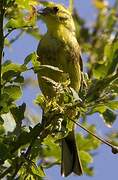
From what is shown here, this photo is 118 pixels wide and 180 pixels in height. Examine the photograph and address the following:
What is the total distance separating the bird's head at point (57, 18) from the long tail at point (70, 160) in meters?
0.82

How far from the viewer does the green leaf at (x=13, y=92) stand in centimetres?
181

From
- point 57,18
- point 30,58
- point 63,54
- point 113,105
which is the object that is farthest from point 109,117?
point 57,18

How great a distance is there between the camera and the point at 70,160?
10.5ft

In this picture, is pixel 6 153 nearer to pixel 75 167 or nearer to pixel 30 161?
pixel 30 161

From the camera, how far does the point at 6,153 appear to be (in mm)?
1690

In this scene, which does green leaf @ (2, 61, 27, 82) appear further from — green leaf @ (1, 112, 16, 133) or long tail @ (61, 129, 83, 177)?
long tail @ (61, 129, 83, 177)

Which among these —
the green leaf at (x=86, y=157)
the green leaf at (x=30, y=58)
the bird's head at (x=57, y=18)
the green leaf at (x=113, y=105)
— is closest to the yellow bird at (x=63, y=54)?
the bird's head at (x=57, y=18)

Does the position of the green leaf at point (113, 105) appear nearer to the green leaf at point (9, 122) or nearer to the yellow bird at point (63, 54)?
the green leaf at point (9, 122)

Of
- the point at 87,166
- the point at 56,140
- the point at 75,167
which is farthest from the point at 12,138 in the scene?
the point at 75,167

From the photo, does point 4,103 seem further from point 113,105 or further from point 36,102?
point 113,105

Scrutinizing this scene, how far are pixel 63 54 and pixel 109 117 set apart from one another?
1079 millimetres

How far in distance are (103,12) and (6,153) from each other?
5.63ft

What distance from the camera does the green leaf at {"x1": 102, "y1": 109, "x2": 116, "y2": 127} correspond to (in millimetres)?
2085

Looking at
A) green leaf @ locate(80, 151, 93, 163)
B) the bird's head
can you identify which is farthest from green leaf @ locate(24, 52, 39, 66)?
the bird's head
